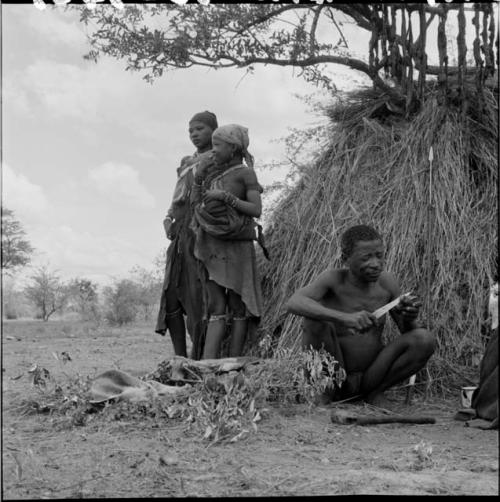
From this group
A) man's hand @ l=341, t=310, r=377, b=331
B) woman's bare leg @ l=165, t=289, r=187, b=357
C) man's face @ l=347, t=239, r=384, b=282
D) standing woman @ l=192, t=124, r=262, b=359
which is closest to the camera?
man's hand @ l=341, t=310, r=377, b=331

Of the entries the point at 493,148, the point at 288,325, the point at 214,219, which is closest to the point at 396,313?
the point at 288,325

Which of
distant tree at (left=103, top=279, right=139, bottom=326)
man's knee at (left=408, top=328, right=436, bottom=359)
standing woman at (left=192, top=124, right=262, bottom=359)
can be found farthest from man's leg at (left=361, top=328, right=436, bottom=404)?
distant tree at (left=103, top=279, right=139, bottom=326)

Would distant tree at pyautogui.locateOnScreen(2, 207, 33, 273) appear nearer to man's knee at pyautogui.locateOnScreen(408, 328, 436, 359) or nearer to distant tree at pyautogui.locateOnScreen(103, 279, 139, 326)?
distant tree at pyautogui.locateOnScreen(103, 279, 139, 326)

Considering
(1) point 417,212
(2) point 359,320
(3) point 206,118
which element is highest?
(3) point 206,118

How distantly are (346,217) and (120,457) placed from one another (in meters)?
2.86

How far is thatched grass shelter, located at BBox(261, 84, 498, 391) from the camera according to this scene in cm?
524

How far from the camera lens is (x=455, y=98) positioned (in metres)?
5.72

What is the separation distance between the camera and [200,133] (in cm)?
556

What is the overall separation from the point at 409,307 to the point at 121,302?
10.7 meters

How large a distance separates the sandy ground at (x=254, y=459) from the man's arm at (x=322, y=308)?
0.53 meters

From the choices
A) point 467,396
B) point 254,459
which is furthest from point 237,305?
point 254,459

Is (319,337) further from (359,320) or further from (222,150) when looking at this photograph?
(222,150)

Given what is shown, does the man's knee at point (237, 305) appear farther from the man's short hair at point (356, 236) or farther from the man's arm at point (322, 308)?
the man's short hair at point (356, 236)

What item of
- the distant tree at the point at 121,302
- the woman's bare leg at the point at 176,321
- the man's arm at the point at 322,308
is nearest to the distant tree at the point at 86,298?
the distant tree at the point at 121,302
